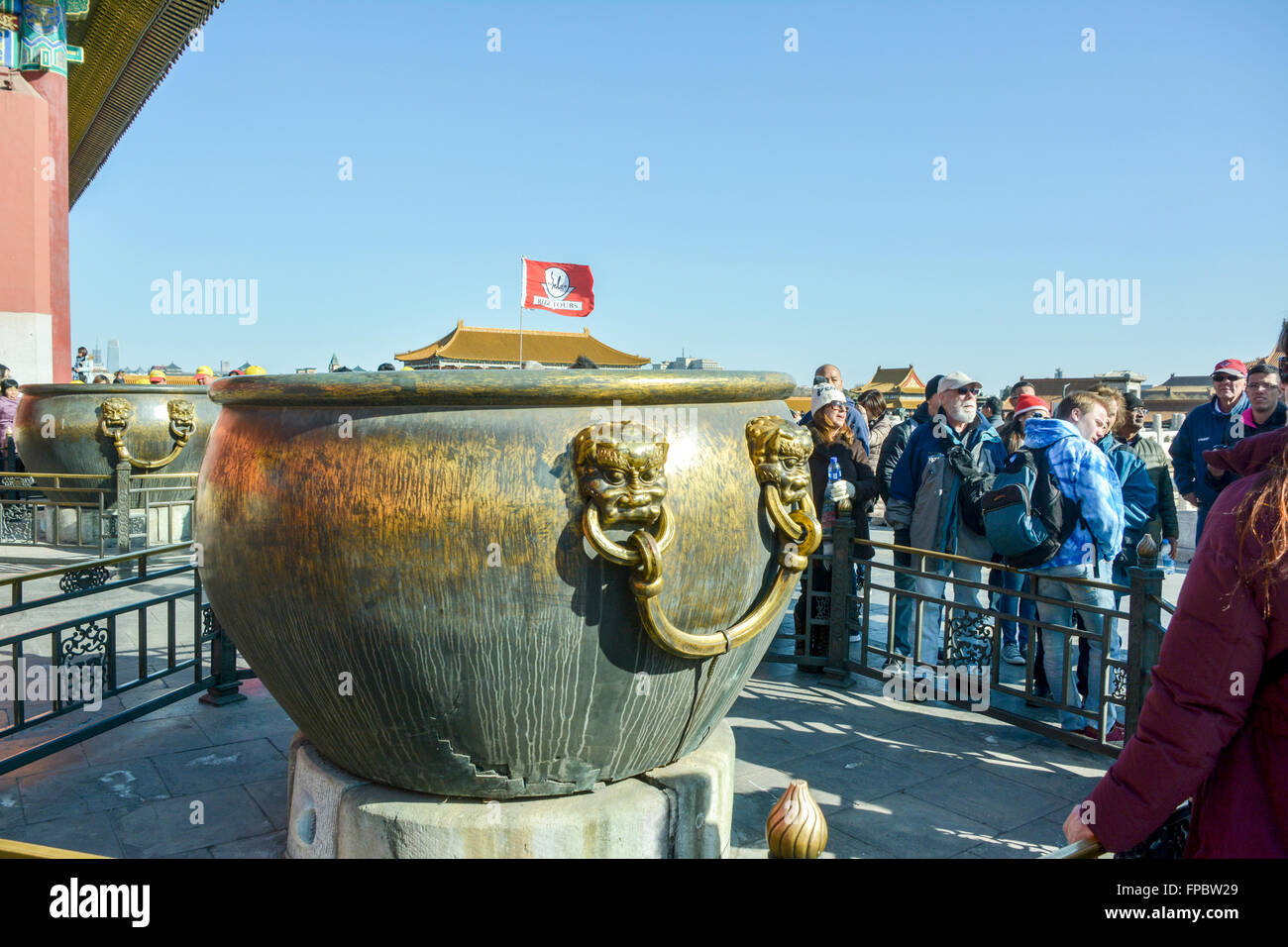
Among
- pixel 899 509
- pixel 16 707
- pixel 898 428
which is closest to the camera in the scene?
pixel 16 707

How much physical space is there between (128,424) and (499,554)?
287 inches

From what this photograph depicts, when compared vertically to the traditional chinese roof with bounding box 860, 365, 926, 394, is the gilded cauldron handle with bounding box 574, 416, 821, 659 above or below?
below

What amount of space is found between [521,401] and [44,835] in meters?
2.34

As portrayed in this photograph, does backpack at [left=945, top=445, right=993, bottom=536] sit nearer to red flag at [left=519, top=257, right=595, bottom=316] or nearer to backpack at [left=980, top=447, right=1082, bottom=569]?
backpack at [left=980, top=447, right=1082, bottom=569]

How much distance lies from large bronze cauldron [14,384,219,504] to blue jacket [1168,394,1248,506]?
809cm

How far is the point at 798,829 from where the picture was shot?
1.51 metres

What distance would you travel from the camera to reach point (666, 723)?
2.50 meters

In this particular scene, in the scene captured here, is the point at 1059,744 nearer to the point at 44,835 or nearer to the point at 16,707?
the point at 44,835

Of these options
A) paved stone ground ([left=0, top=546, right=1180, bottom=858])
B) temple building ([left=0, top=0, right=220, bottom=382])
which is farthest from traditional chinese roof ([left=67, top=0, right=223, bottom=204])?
paved stone ground ([left=0, top=546, right=1180, bottom=858])

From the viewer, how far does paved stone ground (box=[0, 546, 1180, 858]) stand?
3.01 m

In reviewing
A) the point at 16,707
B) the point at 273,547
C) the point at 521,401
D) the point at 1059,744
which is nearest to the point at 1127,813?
the point at 521,401

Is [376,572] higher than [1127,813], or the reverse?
[376,572]

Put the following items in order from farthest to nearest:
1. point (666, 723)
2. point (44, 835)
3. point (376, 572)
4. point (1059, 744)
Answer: point (1059, 744), point (44, 835), point (666, 723), point (376, 572)

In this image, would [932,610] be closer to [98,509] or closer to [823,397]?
[823,397]
